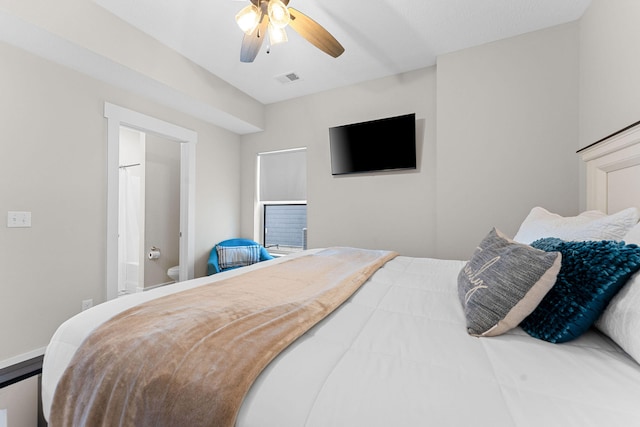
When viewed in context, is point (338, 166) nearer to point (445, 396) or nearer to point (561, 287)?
point (561, 287)

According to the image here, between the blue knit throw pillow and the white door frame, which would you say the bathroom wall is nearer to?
the white door frame

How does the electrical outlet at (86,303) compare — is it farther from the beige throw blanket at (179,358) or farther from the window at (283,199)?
the window at (283,199)

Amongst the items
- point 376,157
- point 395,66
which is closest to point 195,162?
point 376,157

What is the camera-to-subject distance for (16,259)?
198 centimetres

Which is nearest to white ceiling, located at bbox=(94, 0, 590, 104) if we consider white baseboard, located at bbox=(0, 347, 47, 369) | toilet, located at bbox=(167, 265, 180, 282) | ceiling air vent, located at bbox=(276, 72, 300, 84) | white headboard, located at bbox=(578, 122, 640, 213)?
ceiling air vent, located at bbox=(276, 72, 300, 84)

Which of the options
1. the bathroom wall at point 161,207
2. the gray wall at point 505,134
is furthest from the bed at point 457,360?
the bathroom wall at point 161,207

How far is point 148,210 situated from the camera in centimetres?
380

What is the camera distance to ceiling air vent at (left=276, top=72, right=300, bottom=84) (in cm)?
305

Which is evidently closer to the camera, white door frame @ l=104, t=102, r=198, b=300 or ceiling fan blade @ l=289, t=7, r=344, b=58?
ceiling fan blade @ l=289, t=7, r=344, b=58

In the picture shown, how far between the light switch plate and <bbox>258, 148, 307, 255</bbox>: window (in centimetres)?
246

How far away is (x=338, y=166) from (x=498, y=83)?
1792mm

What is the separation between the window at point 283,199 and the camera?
378 centimetres

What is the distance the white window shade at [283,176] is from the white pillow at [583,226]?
262 centimetres

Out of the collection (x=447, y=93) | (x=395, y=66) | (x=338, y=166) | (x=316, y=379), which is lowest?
(x=316, y=379)
